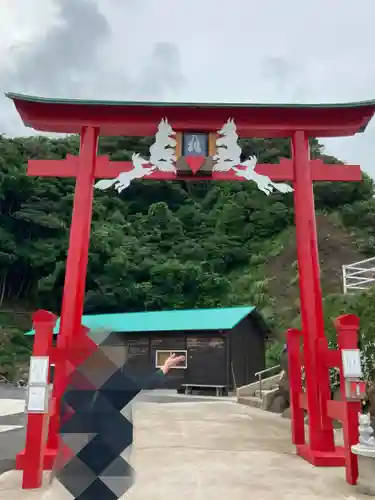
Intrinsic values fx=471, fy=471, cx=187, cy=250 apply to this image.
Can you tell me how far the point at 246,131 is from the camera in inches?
267

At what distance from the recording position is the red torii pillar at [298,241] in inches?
212

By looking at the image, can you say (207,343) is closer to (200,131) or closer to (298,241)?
(298,241)

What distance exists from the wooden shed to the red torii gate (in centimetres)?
1141

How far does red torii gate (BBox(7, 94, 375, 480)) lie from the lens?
617 centimetres

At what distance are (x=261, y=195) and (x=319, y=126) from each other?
28.8 m

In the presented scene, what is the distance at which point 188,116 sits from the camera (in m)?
6.58

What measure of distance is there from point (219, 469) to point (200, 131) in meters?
4.32

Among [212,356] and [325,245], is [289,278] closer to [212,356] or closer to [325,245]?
[325,245]

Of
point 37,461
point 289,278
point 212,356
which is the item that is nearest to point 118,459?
point 37,461

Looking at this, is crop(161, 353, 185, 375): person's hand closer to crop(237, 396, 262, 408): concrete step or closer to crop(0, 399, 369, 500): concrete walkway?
crop(0, 399, 369, 500): concrete walkway
